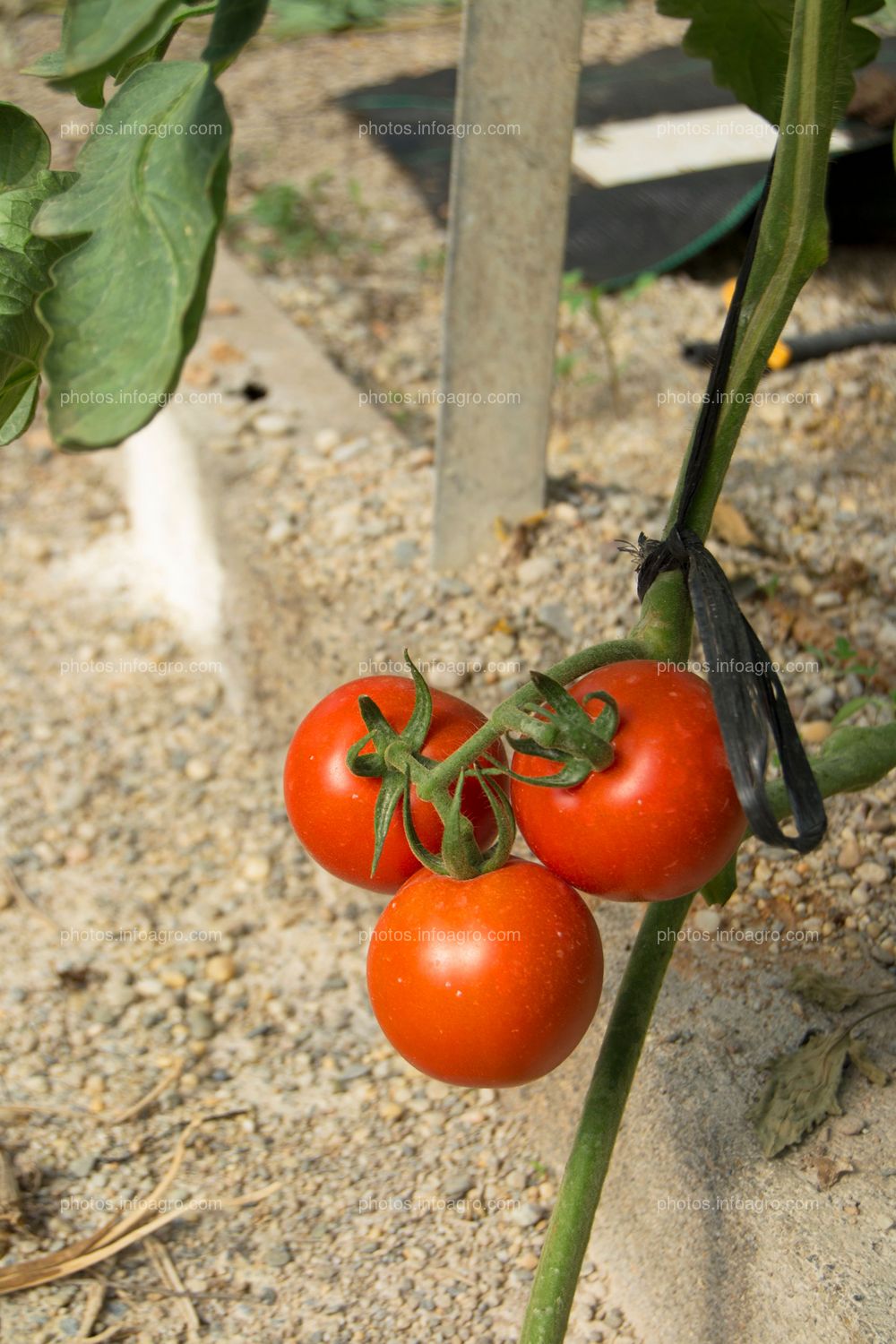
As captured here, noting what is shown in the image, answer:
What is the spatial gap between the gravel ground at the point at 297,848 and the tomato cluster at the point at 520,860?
27.3 inches

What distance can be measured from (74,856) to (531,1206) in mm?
841

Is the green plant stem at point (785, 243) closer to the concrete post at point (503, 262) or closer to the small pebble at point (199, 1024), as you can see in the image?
the concrete post at point (503, 262)

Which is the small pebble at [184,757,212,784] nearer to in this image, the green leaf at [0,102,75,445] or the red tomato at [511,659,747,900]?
the green leaf at [0,102,75,445]

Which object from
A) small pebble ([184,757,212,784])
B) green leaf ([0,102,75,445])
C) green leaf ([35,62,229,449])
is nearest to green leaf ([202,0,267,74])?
green leaf ([35,62,229,449])

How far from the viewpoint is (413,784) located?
0.74 m

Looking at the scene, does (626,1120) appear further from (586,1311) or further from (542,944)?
(542,944)

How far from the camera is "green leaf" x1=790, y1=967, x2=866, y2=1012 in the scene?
4.24ft

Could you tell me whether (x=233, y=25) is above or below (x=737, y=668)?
above

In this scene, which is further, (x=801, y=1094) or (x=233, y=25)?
(x=801, y=1094)

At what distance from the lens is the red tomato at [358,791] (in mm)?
760

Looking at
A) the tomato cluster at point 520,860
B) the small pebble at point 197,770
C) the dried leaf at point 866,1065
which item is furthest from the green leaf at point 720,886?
the small pebble at point 197,770

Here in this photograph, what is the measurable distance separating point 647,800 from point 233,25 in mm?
406

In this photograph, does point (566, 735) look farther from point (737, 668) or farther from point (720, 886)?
point (720, 886)

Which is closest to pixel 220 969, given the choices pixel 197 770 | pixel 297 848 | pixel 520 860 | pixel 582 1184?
pixel 297 848
